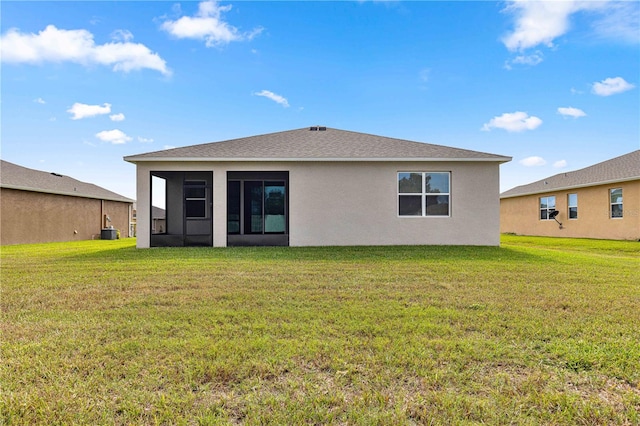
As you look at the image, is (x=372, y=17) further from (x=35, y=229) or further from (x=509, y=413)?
(x=35, y=229)

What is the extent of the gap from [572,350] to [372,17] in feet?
43.0

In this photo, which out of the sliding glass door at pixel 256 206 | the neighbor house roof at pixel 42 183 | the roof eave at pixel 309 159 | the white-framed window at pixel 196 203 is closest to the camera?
the roof eave at pixel 309 159

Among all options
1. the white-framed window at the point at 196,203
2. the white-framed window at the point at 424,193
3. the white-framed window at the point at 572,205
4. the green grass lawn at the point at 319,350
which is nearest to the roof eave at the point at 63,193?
the white-framed window at the point at 196,203

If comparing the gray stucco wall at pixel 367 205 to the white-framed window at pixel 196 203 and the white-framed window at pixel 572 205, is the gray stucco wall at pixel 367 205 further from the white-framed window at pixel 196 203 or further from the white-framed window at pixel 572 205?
the white-framed window at pixel 572 205

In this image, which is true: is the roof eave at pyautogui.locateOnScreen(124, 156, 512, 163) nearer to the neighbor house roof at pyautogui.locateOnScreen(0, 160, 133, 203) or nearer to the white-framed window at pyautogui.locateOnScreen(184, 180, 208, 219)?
the white-framed window at pyautogui.locateOnScreen(184, 180, 208, 219)

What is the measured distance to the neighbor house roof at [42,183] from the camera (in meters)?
15.0

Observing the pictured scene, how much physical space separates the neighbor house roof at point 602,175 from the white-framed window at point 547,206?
0.65 m

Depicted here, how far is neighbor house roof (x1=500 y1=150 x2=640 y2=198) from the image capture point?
1519 cm

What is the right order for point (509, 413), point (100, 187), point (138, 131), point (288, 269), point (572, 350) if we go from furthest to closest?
1. point (100, 187)
2. point (138, 131)
3. point (288, 269)
4. point (572, 350)
5. point (509, 413)

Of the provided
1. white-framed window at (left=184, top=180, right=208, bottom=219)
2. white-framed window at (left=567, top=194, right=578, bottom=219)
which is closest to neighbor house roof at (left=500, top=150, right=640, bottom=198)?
white-framed window at (left=567, top=194, right=578, bottom=219)

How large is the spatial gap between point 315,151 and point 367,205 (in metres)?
2.55

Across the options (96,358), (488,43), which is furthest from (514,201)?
(96,358)

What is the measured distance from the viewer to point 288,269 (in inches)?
276

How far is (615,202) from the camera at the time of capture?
51.8 ft
